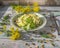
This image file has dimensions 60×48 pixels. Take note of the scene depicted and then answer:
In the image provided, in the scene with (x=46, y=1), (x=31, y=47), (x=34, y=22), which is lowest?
(x=31, y=47)

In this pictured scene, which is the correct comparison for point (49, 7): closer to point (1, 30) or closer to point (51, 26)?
point (51, 26)

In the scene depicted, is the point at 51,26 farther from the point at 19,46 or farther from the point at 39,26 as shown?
the point at 19,46

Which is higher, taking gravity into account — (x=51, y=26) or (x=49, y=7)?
(x=49, y=7)

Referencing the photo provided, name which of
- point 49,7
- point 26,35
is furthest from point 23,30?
point 49,7

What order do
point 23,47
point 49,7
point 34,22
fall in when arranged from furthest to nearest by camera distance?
point 49,7 → point 34,22 → point 23,47

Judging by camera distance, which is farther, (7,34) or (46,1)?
(46,1)

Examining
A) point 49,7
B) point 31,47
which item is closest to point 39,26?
point 31,47

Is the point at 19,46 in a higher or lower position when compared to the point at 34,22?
lower

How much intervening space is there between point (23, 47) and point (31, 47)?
1.6 inches

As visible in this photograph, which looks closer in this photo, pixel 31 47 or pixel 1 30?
pixel 31 47

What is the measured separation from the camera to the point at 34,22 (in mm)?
827

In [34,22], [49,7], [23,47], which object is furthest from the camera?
[49,7]

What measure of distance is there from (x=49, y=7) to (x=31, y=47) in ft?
1.67

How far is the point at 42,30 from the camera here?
2.74ft
